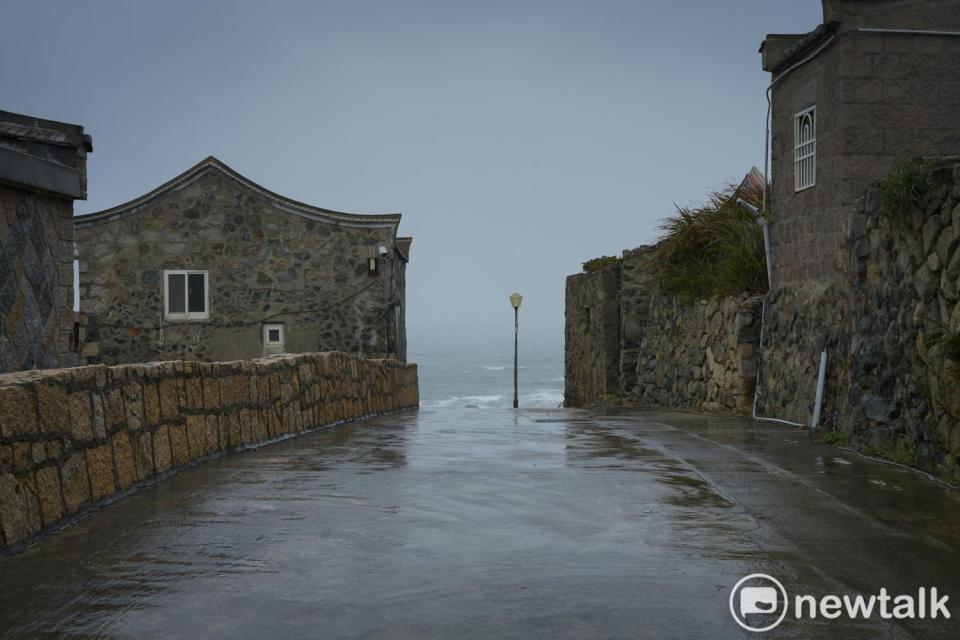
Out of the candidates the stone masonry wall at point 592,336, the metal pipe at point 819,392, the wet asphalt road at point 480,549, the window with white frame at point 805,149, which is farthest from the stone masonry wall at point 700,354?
the wet asphalt road at point 480,549

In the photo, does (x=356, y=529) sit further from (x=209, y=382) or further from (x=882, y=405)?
(x=882, y=405)

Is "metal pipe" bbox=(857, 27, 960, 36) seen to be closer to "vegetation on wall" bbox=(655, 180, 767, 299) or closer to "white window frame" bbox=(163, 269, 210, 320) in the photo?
"vegetation on wall" bbox=(655, 180, 767, 299)

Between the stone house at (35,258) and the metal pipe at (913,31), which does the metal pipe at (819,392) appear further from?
the stone house at (35,258)

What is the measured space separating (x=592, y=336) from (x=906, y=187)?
18889 mm

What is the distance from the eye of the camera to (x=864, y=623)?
4191mm

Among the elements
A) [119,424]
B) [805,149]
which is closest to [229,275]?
[805,149]

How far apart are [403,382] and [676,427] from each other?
8.40 meters

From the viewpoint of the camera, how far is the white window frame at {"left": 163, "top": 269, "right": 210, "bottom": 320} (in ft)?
83.7

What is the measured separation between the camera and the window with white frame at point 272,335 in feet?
84.0

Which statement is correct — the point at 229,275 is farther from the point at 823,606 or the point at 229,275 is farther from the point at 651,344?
the point at 823,606

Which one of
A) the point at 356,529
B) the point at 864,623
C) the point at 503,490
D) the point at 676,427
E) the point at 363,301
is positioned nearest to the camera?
the point at 864,623

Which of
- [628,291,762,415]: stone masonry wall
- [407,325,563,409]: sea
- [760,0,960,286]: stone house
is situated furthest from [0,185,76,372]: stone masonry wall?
[407,325,563,409]: sea

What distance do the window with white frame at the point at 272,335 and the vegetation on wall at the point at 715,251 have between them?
9149 millimetres

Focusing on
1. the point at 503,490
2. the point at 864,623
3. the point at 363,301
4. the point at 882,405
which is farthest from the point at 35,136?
the point at 363,301
